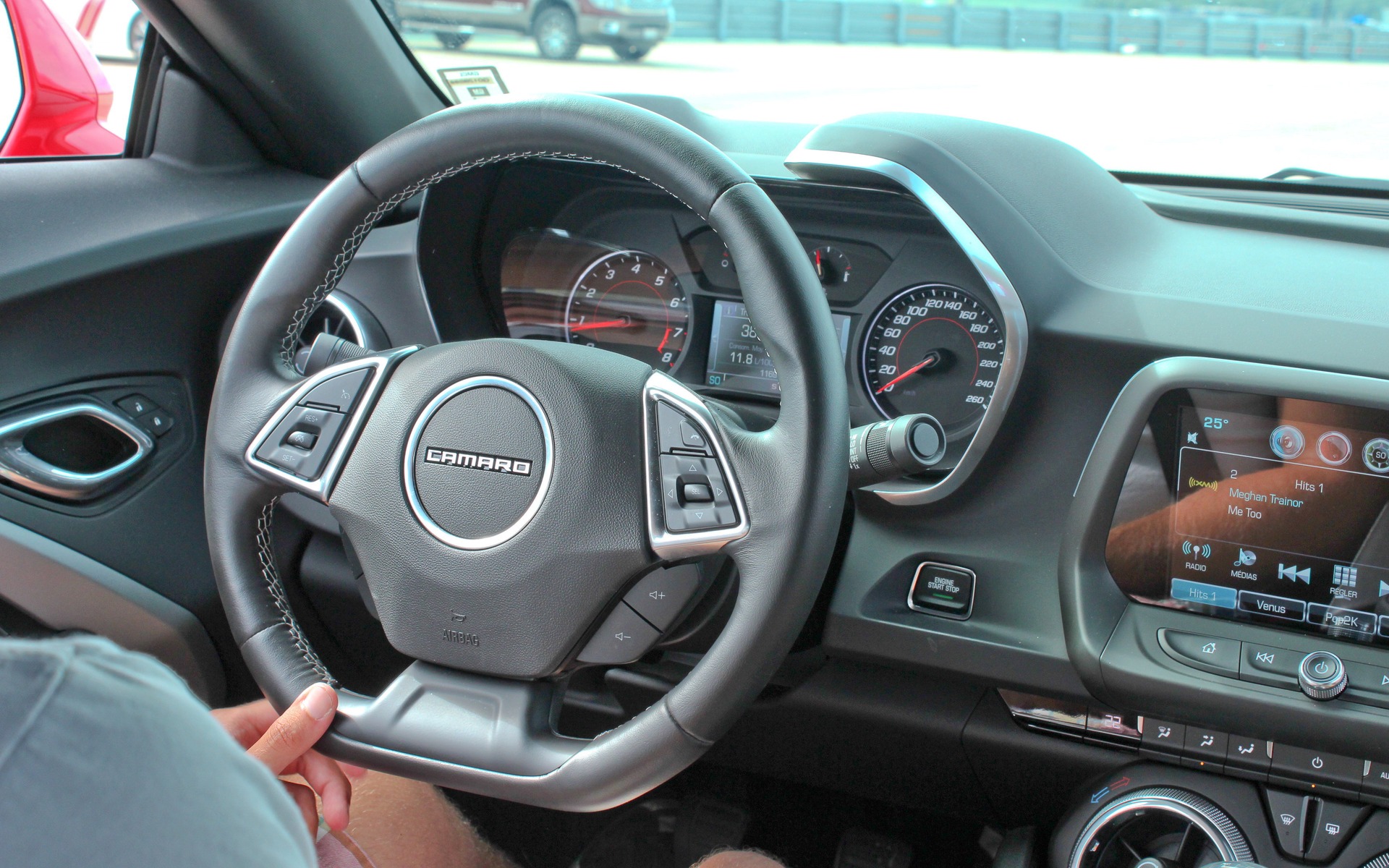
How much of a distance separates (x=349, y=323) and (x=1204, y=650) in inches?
47.5

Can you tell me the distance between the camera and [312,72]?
5.69 feet

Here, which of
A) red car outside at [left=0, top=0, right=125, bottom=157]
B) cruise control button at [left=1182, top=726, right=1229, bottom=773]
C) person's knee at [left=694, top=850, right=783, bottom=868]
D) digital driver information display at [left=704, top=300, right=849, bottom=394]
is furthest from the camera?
red car outside at [left=0, top=0, right=125, bottom=157]

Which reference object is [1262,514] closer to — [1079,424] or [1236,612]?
[1236,612]

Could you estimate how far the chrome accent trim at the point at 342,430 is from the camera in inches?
47.1

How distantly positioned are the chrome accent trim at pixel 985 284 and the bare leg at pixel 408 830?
75 cm

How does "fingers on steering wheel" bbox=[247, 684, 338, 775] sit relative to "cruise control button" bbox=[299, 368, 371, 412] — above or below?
below

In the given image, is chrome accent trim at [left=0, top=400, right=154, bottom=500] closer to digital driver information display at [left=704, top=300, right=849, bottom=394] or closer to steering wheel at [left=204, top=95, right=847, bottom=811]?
steering wheel at [left=204, top=95, right=847, bottom=811]

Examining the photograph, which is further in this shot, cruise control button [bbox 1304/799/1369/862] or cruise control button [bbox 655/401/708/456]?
cruise control button [bbox 1304/799/1369/862]

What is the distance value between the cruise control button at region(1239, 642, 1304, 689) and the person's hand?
951mm

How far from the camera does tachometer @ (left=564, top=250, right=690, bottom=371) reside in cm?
171

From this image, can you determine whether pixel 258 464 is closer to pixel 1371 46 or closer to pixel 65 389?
pixel 65 389

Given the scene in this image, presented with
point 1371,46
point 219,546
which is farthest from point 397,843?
point 1371,46

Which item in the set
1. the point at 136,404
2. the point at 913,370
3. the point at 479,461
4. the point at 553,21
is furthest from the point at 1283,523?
the point at 136,404

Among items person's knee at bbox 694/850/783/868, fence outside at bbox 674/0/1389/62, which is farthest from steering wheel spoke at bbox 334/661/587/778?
fence outside at bbox 674/0/1389/62
